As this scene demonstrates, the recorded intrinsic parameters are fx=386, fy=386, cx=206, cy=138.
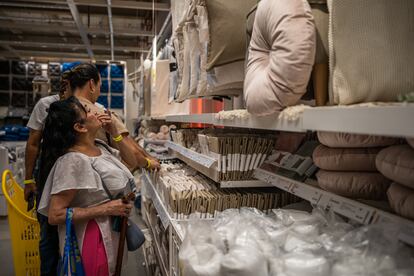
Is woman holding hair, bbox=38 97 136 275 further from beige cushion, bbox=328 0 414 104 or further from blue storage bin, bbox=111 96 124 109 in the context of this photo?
blue storage bin, bbox=111 96 124 109

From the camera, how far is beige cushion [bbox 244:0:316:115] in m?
1.08

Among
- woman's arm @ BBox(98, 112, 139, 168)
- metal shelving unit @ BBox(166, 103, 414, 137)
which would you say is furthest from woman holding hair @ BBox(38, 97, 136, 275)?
metal shelving unit @ BBox(166, 103, 414, 137)

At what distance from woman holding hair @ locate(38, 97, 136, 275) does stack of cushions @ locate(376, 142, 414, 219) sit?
59.2 inches

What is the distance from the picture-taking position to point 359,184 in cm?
124

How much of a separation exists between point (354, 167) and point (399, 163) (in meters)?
0.29

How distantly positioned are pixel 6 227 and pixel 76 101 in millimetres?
3926

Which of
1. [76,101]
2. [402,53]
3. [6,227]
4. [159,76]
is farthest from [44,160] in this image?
[6,227]

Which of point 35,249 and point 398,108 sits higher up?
point 398,108

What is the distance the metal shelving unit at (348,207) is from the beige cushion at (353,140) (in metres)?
0.17

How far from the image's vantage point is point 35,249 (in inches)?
116

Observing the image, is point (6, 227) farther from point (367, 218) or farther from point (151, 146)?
point (367, 218)

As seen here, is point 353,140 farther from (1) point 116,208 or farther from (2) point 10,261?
(2) point 10,261

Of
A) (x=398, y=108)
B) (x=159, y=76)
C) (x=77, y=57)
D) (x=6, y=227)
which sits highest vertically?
(x=77, y=57)

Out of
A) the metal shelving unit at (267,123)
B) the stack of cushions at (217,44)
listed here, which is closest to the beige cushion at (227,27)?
the stack of cushions at (217,44)
